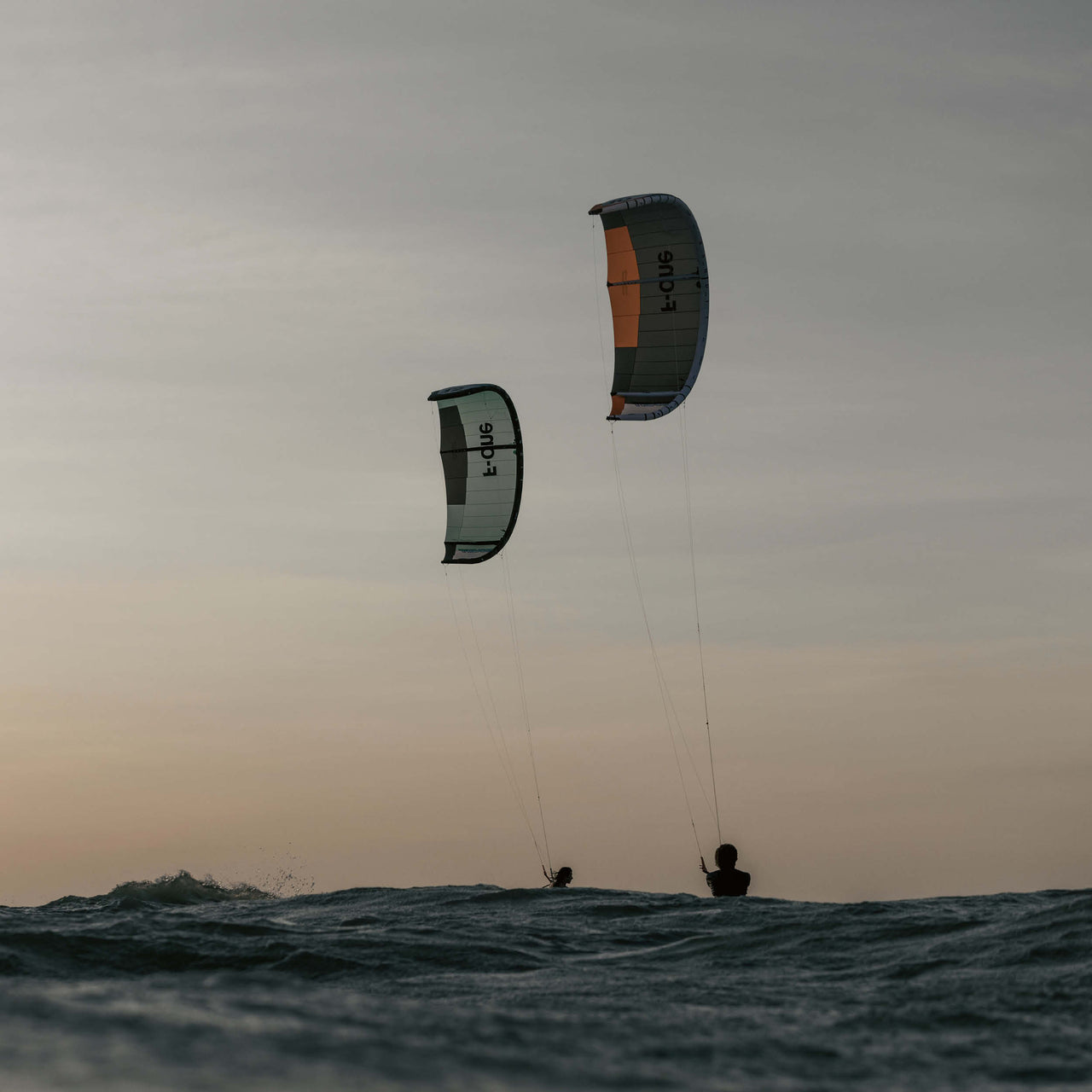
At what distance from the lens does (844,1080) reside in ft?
22.4

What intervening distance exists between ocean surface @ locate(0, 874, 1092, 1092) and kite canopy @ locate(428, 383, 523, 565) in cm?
966

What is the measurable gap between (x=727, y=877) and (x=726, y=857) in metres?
0.29

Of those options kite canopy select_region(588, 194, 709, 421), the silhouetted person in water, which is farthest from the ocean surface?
kite canopy select_region(588, 194, 709, 421)

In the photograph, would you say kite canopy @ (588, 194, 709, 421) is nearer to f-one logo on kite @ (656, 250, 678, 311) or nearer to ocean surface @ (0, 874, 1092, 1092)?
f-one logo on kite @ (656, 250, 678, 311)

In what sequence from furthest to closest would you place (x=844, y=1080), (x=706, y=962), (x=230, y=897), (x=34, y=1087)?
(x=230, y=897) → (x=706, y=962) → (x=844, y=1080) → (x=34, y=1087)

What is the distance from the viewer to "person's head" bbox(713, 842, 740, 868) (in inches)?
685

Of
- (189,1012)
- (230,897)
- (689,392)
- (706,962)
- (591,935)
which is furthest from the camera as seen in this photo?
(230,897)

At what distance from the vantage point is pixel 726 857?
57.3ft

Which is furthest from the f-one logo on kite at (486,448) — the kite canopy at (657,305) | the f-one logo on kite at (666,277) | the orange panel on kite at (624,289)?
the f-one logo on kite at (666,277)

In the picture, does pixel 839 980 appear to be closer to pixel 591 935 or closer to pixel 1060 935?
pixel 1060 935

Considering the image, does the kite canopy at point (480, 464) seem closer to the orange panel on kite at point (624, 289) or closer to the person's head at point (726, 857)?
the orange panel on kite at point (624, 289)

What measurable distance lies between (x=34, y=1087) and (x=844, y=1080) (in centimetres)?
421

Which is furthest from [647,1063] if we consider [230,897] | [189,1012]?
[230,897]

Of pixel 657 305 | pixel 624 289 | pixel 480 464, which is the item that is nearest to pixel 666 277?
pixel 657 305
